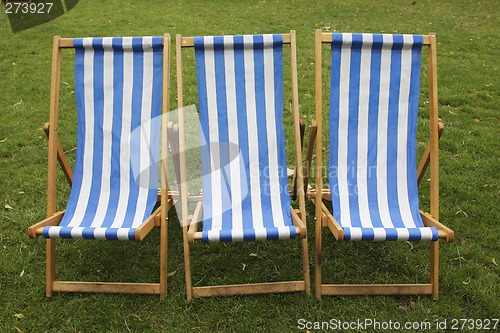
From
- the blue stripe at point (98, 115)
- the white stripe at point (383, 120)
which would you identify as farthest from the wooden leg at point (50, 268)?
the white stripe at point (383, 120)

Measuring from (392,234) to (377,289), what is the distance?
1.43 ft

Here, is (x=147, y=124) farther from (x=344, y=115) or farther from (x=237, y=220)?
(x=344, y=115)

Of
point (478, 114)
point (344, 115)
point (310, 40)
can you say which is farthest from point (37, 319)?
point (310, 40)

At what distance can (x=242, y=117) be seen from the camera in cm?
274

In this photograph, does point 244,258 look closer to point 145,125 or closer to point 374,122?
point 145,125

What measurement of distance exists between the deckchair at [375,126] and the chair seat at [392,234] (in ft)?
0.93

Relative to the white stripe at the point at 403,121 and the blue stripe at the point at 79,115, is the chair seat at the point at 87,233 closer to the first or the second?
the blue stripe at the point at 79,115

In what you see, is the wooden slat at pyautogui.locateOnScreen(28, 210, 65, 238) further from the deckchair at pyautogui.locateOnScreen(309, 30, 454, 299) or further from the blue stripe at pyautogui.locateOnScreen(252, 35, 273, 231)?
the deckchair at pyautogui.locateOnScreen(309, 30, 454, 299)

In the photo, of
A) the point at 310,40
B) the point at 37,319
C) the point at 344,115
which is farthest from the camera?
the point at 310,40

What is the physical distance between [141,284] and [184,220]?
0.48 m

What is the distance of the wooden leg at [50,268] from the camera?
95.8 inches

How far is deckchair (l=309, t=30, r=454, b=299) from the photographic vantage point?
8.51 feet

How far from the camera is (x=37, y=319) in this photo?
229 centimetres

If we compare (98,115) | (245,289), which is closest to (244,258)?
(245,289)
